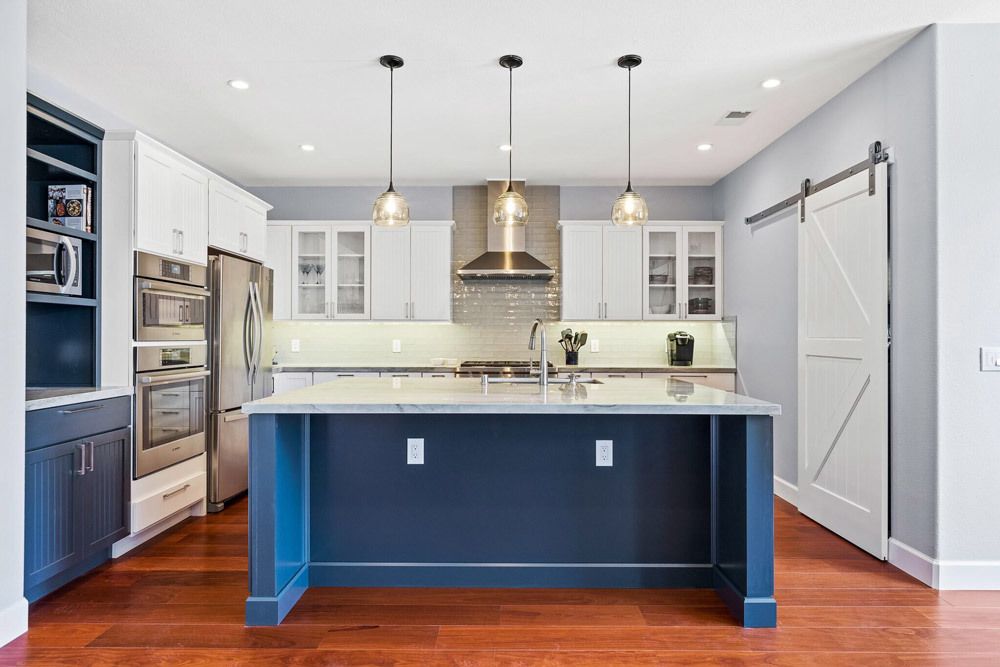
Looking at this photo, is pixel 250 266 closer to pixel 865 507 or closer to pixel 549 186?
pixel 549 186

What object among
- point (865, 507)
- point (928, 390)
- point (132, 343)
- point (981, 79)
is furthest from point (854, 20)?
point (132, 343)

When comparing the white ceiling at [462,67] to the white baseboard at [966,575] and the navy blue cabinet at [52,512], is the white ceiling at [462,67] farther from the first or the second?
the white baseboard at [966,575]

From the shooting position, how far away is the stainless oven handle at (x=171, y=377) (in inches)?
142

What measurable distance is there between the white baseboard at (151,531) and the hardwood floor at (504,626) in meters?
0.22

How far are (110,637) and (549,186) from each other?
487cm

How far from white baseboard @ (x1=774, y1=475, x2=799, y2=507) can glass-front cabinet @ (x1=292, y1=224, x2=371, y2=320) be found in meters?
3.67

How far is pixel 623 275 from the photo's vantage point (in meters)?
5.96

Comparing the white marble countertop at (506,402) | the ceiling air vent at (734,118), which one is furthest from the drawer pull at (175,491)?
the ceiling air vent at (734,118)

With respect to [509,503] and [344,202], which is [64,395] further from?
[344,202]

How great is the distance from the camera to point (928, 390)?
119 inches

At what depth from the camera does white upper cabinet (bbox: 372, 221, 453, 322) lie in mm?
5945

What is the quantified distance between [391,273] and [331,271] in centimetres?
54

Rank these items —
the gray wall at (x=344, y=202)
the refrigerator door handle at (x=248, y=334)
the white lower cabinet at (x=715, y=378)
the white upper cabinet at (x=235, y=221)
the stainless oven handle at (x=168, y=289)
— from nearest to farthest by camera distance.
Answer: the stainless oven handle at (x=168, y=289)
the white upper cabinet at (x=235, y=221)
the refrigerator door handle at (x=248, y=334)
the white lower cabinet at (x=715, y=378)
the gray wall at (x=344, y=202)

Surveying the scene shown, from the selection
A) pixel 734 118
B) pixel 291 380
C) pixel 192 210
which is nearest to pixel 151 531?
pixel 192 210
